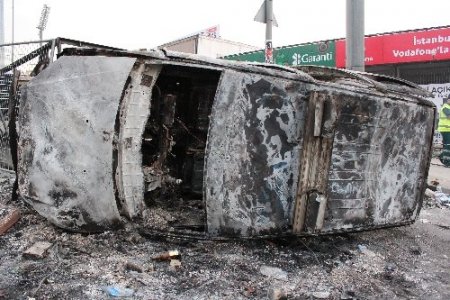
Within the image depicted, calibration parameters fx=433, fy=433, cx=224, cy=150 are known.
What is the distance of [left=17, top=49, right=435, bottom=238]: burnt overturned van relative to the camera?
9.82ft

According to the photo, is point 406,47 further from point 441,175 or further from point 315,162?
point 315,162

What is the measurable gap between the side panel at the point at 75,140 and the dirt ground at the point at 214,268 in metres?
0.27

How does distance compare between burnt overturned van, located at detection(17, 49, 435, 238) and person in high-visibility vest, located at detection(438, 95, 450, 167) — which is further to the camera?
person in high-visibility vest, located at detection(438, 95, 450, 167)

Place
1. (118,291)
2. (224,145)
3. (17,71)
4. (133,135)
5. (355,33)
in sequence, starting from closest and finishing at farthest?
(118,291)
(224,145)
(133,135)
(17,71)
(355,33)

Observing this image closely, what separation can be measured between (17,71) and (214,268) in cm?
252

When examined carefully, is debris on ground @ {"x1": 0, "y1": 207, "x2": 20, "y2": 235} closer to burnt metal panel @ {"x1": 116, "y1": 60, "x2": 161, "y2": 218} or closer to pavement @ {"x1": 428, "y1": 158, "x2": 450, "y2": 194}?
burnt metal panel @ {"x1": 116, "y1": 60, "x2": 161, "y2": 218}

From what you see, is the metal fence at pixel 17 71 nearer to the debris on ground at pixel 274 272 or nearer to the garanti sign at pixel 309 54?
the debris on ground at pixel 274 272

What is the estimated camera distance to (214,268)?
3.00 m

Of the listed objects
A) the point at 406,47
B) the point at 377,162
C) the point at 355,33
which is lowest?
the point at 377,162

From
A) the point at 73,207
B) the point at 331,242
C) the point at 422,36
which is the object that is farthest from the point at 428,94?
the point at 422,36

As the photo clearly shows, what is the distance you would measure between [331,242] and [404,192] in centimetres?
75

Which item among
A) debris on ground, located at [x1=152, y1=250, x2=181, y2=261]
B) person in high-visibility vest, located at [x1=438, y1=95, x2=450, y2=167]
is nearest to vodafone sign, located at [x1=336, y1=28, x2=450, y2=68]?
→ person in high-visibility vest, located at [x1=438, y1=95, x2=450, y2=167]

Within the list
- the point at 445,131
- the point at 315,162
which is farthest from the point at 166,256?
the point at 445,131

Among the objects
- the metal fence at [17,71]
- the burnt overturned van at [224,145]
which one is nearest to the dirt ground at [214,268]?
the burnt overturned van at [224,145]
